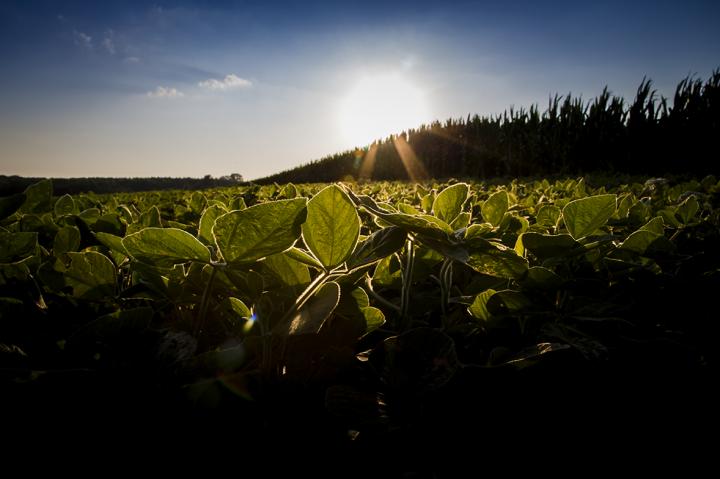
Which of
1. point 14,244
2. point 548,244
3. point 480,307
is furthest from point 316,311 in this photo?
point 14,244

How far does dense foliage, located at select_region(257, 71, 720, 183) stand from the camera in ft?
45.8

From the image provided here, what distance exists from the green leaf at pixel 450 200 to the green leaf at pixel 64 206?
1363 millimetres

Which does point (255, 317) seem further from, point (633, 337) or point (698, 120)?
point (698, 120)

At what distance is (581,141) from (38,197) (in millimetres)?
20613

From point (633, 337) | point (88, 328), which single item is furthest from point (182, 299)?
point (633, 337)

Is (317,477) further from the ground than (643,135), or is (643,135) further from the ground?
(643,135)

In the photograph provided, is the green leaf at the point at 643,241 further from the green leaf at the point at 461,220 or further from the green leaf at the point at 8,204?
the green leaf at the point at 8,204

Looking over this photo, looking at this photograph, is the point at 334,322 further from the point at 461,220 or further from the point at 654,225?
the point at 654,225

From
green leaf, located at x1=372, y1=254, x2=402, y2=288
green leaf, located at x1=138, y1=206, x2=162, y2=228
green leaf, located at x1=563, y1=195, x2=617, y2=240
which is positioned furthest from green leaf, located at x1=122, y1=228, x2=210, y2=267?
green leaf, located at x1=563, y1=195, x2=617, y2=240

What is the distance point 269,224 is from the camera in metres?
0.48

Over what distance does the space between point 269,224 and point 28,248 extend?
65 centimetres

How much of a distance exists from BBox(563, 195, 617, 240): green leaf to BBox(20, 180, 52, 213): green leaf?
4.51 feet

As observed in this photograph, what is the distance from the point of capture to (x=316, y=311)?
0.48 meters

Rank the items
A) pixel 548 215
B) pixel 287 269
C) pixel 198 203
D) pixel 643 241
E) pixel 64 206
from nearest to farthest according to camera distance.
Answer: pixel 287 269, pixel 643 241, pixel 548 215, pixel 64 206, pixel 198 203
